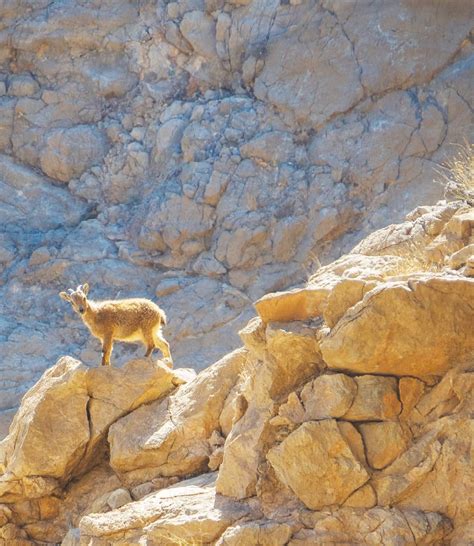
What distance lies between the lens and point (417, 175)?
20.2 meters

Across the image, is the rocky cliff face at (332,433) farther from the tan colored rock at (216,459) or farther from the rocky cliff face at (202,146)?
the rocky cliff face at (202,146)

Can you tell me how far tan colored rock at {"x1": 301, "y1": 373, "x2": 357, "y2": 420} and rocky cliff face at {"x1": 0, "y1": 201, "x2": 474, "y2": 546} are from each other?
0.01 m

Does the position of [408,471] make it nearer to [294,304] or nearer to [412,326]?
[412,326]

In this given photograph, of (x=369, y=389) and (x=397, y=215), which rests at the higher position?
(x=369, y=389)

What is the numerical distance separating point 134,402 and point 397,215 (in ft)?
33.7

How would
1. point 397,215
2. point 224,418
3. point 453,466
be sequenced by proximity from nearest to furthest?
point 453,466 < point 224,418 < point 397,215

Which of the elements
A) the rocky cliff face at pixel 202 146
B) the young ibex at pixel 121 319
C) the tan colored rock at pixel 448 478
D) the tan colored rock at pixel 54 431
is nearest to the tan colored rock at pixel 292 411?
the tan colored rock at pixel 448 478

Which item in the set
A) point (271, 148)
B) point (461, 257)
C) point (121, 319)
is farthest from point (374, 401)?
point (271, 148)

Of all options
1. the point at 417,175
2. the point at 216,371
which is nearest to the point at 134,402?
the point at 216,371

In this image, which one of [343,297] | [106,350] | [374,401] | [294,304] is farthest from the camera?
[106,350]

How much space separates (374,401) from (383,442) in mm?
342

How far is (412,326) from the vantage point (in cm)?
776

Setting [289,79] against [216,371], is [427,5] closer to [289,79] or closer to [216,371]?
[289,79]

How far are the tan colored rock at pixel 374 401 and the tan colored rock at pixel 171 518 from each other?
1.35 metres
